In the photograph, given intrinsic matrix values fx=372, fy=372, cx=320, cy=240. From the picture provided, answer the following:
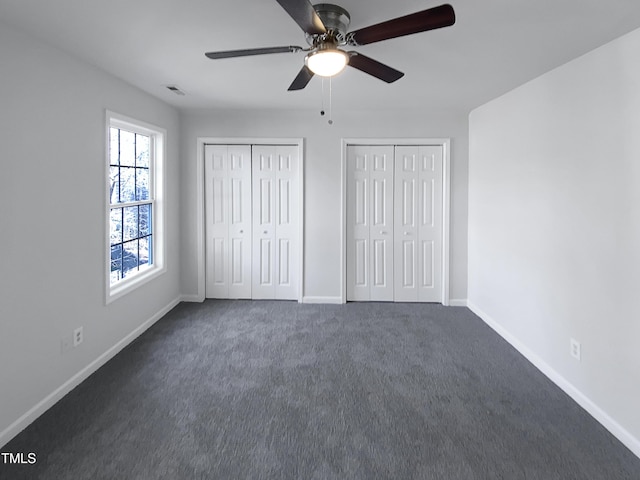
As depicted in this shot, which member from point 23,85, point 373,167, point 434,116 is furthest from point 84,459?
point 434,116

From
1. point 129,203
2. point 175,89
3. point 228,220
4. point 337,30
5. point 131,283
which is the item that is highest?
point 175,89

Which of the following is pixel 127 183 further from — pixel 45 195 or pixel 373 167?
pixel 373 167

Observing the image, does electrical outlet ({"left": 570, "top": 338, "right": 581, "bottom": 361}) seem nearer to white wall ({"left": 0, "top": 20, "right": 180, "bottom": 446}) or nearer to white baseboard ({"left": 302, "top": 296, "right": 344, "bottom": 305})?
white baseboard ({"left": 302, "top": 296, "right": 344, "bottom": 305})

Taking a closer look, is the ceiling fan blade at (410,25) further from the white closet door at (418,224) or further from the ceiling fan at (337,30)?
the white closet door at (418,224)

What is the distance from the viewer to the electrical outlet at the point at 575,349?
2615 mm

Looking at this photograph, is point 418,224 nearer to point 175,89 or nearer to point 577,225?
point 577,225

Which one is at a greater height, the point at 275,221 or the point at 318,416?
the point at 275,221

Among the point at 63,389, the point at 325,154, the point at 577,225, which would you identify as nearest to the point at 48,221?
the point at 63,389

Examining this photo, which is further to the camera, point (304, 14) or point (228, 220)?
point (228, 220)

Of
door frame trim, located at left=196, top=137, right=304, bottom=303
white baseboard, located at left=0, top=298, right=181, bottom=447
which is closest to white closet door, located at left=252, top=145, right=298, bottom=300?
door frame trim, located at left=196, top=137, right=304, bottom=303

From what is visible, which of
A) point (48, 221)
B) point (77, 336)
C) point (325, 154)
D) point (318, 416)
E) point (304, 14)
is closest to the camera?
point (304, 14)

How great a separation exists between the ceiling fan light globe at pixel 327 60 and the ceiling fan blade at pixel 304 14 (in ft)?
0.38

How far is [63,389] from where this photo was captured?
2.58 metres

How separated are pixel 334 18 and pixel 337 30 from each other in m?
0.06
